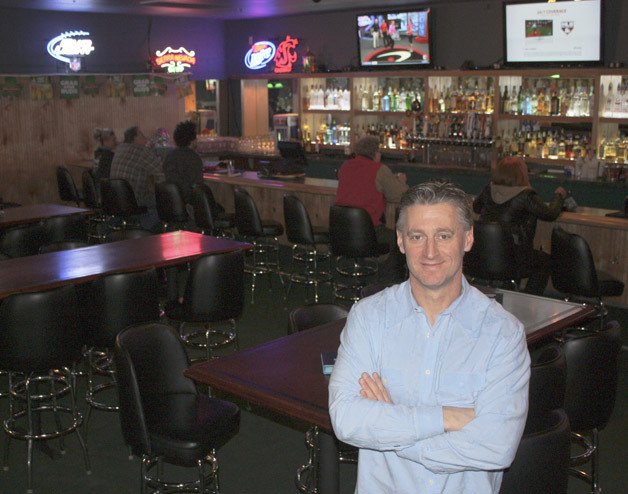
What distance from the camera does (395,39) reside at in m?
10.6

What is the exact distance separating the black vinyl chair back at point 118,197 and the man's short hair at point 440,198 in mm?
6644

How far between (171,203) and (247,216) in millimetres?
1086

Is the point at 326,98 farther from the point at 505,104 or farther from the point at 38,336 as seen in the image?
the point at 38,336

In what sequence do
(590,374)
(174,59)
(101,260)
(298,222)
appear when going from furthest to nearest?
(174,59) → (298,222) → (101,260) → (590,374)

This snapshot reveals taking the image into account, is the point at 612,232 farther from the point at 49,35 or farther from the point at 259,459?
the point at 49,35

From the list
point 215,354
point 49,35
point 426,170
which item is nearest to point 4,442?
point 215,354

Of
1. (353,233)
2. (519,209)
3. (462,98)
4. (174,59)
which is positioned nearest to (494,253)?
(519,209)

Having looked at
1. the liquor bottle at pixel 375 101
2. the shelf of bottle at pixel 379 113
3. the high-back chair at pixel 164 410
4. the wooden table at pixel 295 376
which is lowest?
the high-back chair at pixel 164 410

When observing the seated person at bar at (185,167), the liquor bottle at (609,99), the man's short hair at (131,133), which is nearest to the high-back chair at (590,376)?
the seated person at bar at (185,167)

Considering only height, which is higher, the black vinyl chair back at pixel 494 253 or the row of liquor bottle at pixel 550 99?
the row of liquor bottle at pixel 550 99

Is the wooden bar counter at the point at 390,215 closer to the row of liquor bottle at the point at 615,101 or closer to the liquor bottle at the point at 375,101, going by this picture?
the row of liquor bottle at the point at 615,101

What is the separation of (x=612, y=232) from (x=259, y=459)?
3.52m

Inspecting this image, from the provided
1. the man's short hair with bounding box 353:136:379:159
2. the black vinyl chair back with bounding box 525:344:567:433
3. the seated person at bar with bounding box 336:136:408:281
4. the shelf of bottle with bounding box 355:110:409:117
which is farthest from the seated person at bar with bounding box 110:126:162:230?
the black vinyl chair back with bounding box 525:344:567:433

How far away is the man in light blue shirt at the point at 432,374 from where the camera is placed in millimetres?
2045
